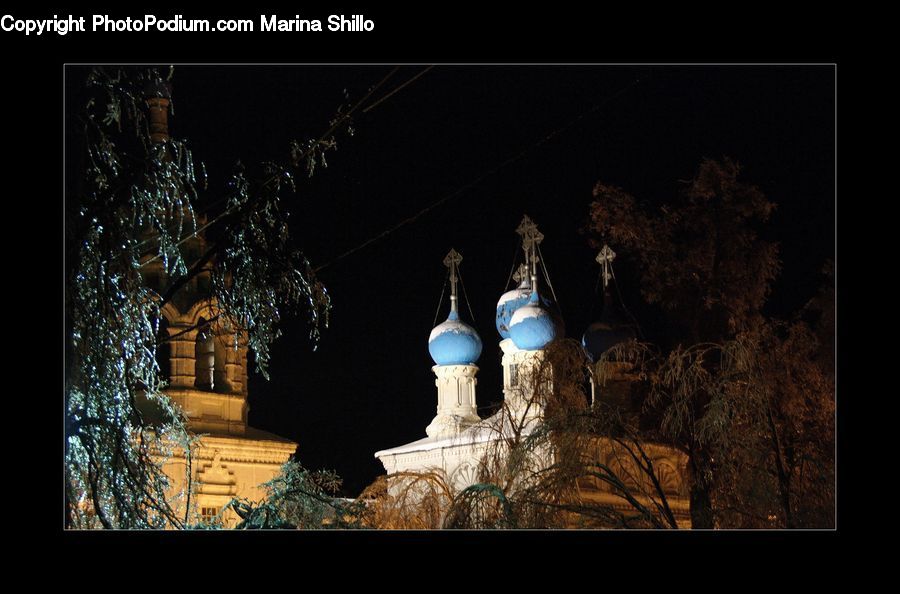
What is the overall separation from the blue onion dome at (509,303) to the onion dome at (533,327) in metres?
0.55

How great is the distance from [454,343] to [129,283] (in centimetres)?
1781

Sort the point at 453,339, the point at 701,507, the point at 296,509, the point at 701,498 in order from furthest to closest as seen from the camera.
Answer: the point at 453,339, the point at 701,498, the point at 701,507, the point at 296,509

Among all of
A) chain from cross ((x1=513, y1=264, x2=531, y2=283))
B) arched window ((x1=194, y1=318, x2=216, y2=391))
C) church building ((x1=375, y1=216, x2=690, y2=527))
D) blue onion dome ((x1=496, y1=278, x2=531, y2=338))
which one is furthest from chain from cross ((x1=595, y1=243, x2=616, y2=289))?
arched window ((x1=194, y1=318, x2=216, y2=391))

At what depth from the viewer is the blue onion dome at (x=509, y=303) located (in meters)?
23.6

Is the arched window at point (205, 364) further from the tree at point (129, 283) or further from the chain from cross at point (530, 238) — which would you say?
the tree at point (129, 283)

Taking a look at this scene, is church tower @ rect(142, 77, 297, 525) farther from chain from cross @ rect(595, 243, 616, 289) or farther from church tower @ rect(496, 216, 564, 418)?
chain from cross @ rect(595, 243, 616, 289)

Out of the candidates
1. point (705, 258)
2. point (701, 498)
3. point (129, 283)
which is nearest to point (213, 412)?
point (705, 258)

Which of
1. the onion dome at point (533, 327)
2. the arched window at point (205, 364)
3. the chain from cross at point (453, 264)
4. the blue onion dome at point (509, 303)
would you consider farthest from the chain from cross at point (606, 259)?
the arched window at point (205, 364)

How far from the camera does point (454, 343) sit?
24.4 metres

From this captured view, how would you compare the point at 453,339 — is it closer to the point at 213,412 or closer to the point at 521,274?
the point at 521,274

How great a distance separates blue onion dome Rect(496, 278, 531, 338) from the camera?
23.6 m

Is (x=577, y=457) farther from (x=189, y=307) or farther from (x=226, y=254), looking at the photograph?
(x=189, y=307)

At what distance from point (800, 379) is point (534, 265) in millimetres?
8586

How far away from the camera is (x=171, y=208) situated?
271 inches
